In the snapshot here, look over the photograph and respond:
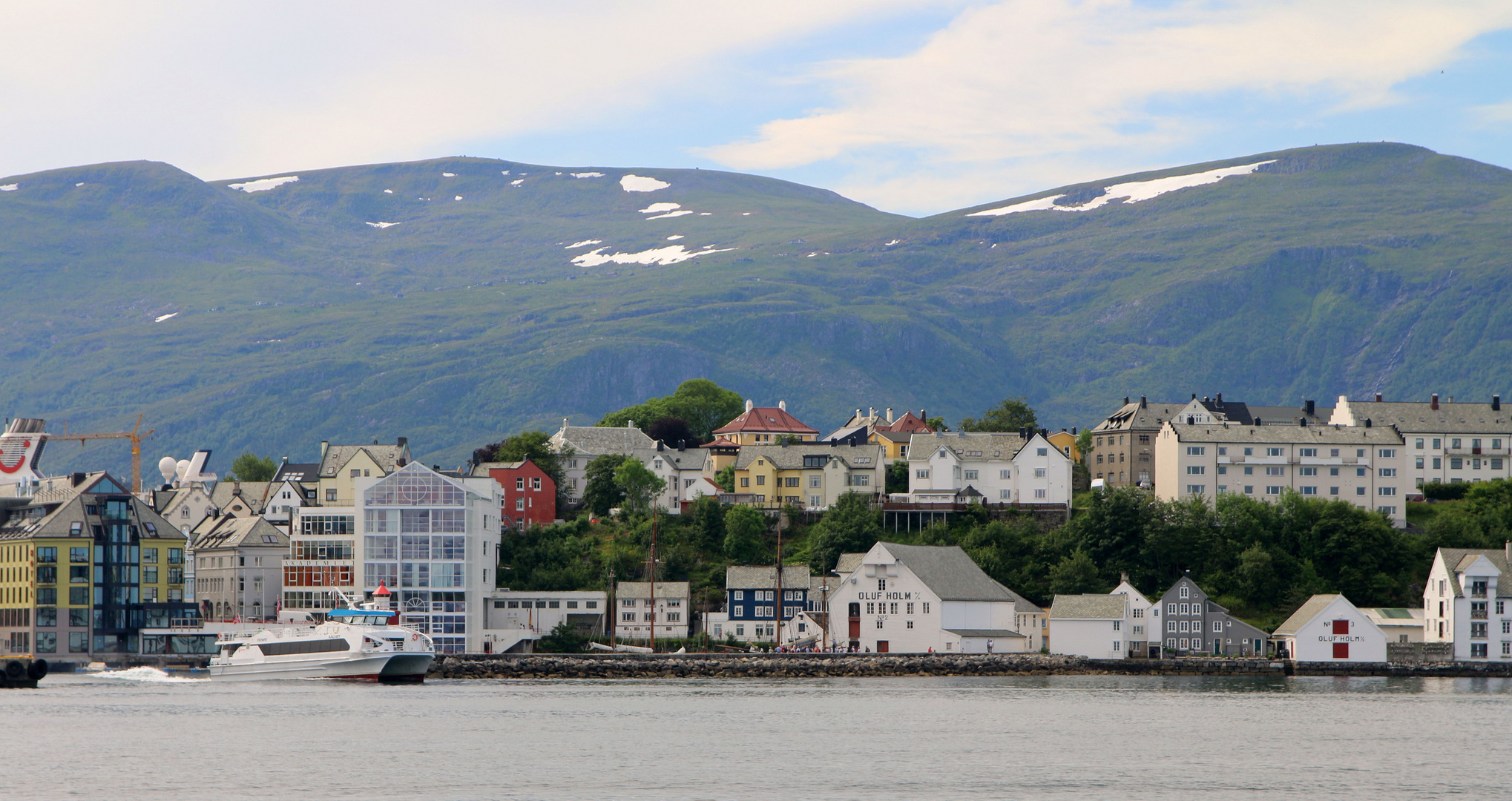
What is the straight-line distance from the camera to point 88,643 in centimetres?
10219

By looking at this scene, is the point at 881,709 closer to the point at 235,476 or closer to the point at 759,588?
the point at 759,588

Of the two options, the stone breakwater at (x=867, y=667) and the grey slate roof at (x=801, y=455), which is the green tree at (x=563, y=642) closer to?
the stone breakwater at (x=867, y=667)

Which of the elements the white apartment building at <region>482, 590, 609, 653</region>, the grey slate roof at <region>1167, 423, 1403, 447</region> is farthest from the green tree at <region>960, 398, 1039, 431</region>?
the white apartment building at <region>482, 590, 609, 653</region>

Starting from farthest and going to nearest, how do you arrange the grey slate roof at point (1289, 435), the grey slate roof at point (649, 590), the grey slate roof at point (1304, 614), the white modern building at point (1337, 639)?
the grey slate roof at point (1289, 435) < the grey slate roof at point (649, 590) < the white modern building at point (1337, 639) < the grey slate roof at point (1304, 614)

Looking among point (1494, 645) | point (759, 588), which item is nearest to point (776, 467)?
point (759, 588)

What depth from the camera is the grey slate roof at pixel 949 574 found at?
99.1 m

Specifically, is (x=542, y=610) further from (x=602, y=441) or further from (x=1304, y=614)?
(x=1304, y=614)

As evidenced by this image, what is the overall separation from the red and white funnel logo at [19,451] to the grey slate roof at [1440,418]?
99348 millimetres

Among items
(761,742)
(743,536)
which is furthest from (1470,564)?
(761,742)

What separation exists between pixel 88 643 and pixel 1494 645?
259ft

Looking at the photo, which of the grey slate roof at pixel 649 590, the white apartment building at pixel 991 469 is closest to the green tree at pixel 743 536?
the grey slate roof at pixel 649 590

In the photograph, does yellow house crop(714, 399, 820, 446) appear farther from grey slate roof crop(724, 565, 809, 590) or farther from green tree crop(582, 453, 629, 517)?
grey slate roof crop(724, 565, 809, 590)

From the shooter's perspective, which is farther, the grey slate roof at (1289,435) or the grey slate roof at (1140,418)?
the grey slate roof at (1140,418)

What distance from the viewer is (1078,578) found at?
102m
